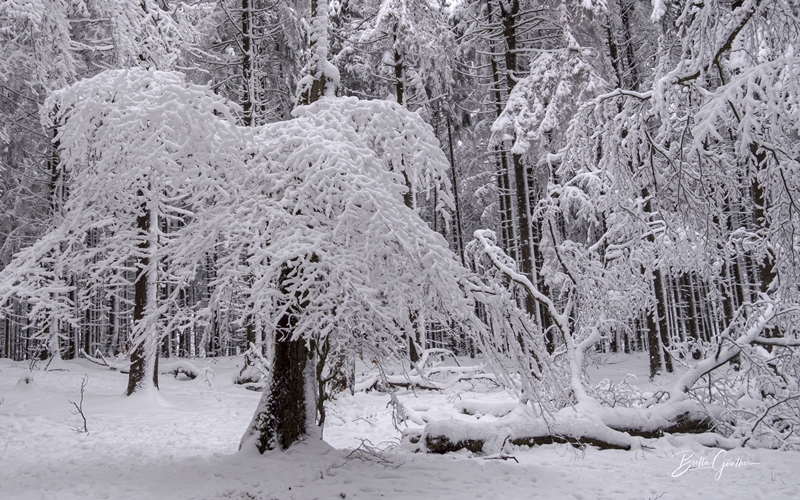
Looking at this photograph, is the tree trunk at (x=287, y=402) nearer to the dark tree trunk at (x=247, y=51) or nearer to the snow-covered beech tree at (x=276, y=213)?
the snow-covered beech tree at (x=276, y=213)

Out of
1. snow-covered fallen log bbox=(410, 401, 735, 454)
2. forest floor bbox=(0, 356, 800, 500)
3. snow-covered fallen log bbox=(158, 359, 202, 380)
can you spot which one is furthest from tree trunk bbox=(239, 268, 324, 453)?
snow-covered fallen log bbox=(158, 359, 202, 380)

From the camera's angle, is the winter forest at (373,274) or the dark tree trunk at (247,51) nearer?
the winter forest at (373,274)

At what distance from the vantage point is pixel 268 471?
17.5 feet

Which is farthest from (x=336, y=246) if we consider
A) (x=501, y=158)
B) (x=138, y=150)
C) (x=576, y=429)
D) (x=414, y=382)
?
(x=501, y=158)

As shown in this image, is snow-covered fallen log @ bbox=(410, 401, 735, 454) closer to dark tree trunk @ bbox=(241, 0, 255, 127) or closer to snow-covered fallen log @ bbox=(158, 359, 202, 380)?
snow-covered fallen log @ bbox=(158, 359, 202, 380)

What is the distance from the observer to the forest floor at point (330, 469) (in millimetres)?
5090

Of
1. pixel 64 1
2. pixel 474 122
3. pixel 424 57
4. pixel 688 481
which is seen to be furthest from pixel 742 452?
pixel 474 122

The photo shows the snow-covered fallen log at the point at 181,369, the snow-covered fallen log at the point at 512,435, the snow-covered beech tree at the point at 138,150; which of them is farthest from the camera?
the snow-covered fallen log at the point at 181,369

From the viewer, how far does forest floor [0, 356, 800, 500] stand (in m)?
5.09

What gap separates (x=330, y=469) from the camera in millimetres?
5520

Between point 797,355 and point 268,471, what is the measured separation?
7782mm

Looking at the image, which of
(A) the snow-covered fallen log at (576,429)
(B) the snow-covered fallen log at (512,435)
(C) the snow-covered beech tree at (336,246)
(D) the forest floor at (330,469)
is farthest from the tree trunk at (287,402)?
(A) the snow-covered fallen log at (576,429)

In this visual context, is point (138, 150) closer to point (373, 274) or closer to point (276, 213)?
point (276, 213)

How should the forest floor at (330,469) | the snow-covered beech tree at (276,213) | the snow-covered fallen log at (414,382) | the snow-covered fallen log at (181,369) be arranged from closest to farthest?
the snow-covered beech tree at (276,213) < the forest floor at (330,469) < the snow-covered fallen log at (414,382) < the snow-covered fallen log at (181,369)
